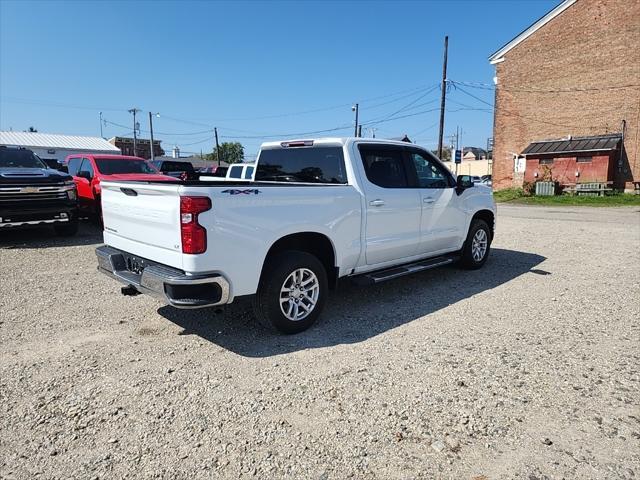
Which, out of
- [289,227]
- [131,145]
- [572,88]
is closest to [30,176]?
[289,227]

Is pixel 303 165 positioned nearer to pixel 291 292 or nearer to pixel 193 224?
pixel 291 292

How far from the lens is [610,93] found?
2703 cm

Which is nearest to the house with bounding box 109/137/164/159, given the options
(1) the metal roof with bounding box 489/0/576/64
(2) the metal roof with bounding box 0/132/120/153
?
(2) the metal roof with bounding box 0/132/120/153

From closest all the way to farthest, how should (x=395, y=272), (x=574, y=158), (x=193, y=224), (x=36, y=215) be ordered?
(x=193, y=224), (x=395, y=272), (x=36, y=215), (x=574, y=158)

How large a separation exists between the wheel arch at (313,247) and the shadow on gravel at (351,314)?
521 millimetres

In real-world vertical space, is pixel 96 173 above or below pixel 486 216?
above

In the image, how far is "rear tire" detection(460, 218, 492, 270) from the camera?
7113 mm

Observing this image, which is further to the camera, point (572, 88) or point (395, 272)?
point (572, 88)

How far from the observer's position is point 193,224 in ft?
12.0

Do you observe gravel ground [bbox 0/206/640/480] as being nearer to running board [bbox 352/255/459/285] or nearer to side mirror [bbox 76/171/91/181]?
running board [bbox 352/255/459/285]

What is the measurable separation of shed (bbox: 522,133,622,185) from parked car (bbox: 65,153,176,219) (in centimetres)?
2529

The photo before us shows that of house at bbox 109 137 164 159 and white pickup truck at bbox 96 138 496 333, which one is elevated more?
house at bbox 109 137 164 159

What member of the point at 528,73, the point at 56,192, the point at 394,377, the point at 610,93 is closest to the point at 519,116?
the point at 528,73

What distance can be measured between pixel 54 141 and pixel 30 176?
174 feet
